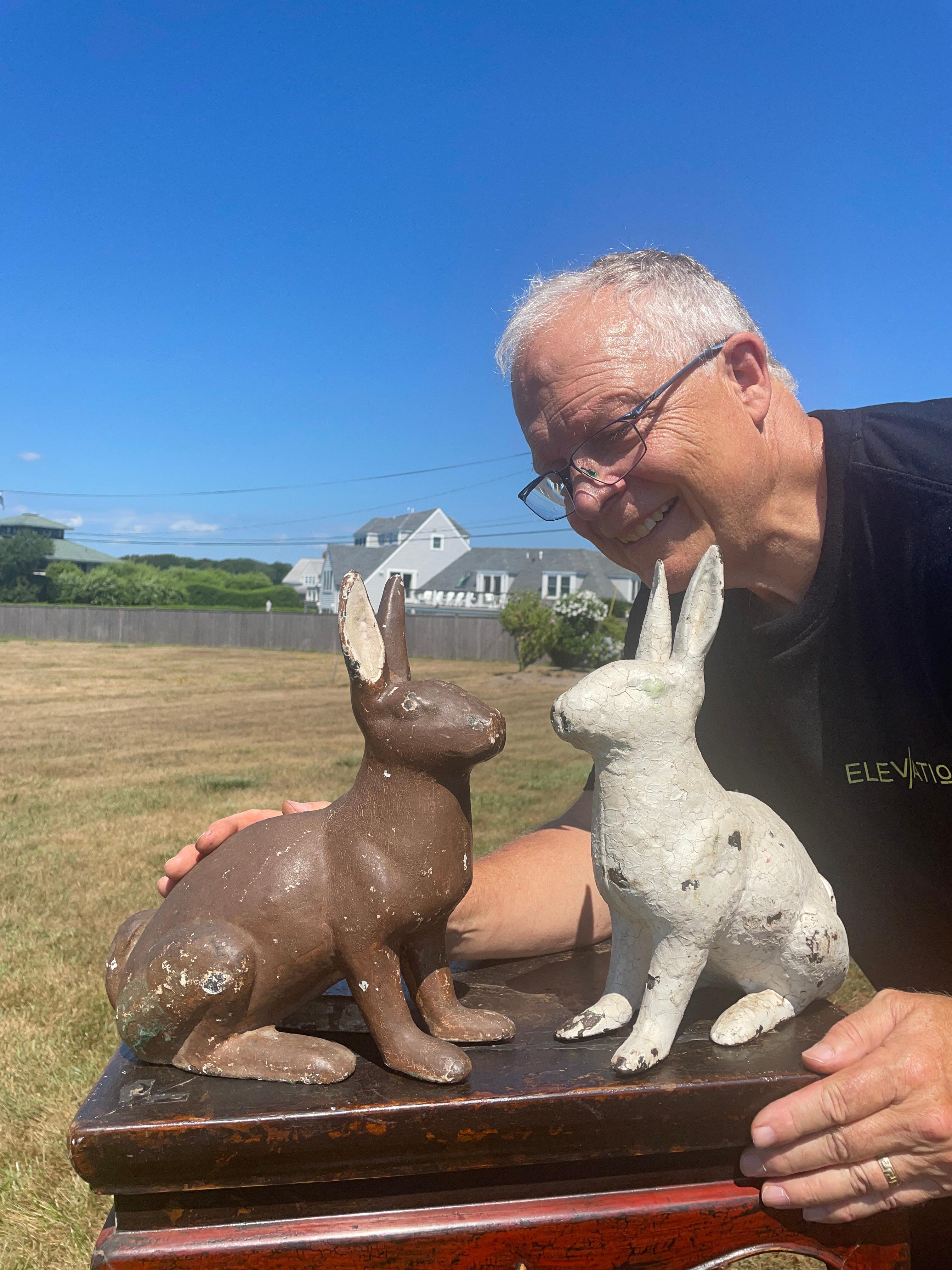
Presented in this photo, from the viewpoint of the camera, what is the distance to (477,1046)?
1374 millimetres

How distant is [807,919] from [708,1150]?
0.37 meters

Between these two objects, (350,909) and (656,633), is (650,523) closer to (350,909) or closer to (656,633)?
(656,633)

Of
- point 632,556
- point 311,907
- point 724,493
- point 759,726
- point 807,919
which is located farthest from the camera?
point 759,726

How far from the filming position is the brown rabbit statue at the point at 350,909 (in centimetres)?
126

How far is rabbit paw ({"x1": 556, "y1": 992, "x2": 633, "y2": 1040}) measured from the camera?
1.37 meters

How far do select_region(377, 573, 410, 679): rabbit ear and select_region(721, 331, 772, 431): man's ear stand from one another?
80 centimetres

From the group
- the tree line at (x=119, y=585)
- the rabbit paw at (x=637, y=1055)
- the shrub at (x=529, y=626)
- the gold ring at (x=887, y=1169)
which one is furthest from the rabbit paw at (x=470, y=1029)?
the tree line at (x=119, y=585)

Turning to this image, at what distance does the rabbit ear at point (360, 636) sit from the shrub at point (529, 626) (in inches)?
660

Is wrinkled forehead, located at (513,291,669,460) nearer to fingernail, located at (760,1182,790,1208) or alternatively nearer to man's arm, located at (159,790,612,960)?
man's arm, located at (159,790,612,960)

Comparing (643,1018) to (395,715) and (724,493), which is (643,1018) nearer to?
(395,715)

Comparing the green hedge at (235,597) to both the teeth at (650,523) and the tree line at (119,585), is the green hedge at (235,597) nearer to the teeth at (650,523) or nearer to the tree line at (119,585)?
the tree line at (119,585)

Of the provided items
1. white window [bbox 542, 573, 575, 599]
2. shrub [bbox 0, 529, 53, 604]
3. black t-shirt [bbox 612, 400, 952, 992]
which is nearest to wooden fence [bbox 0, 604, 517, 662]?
white window [bbox 542, 573, 575, 599]

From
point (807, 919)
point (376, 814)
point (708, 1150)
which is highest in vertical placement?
point (376, 814)

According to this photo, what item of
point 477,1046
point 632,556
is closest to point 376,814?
point 477,1046
